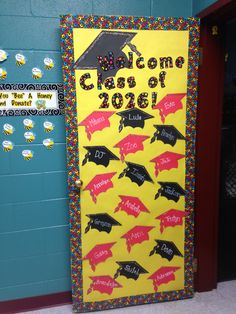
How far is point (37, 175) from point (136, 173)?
650 mm

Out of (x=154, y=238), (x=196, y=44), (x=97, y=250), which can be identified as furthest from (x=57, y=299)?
(x=196, y=44)

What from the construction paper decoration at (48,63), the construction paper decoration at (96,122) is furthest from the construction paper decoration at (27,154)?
the construction paper decoration at (48,63)

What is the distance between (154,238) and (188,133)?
2.51 ft

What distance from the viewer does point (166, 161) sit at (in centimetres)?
208

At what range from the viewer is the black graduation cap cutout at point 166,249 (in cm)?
219

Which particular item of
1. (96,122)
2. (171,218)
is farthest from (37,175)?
(171,218)

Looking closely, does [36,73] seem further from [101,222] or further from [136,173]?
[101,222]

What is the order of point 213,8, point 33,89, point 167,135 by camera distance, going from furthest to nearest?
point 167,135 < point 33,89 < point 213,8

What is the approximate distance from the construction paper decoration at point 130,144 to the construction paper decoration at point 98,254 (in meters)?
0.61

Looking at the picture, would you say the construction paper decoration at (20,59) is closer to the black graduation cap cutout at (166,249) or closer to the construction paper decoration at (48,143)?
the construction paper decoration at (48,143)

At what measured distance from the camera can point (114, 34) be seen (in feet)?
6.16

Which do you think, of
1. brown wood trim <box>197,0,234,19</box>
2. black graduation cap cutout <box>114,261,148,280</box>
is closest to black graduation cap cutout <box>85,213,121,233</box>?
black graduation cap cutout <box>114,261,148,280</box>

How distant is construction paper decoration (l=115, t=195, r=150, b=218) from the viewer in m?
2.07

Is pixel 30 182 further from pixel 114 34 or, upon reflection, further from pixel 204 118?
pixel 204 118
